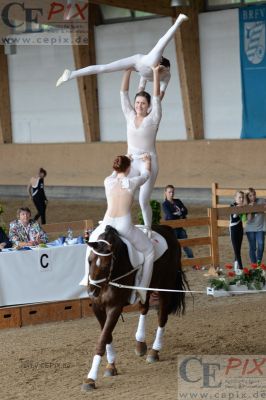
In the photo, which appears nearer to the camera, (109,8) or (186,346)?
(186,346)

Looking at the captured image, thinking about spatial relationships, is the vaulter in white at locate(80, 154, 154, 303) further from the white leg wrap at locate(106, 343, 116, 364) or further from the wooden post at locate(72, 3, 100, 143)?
the wooden post at locate(72, 3, 100, 143)

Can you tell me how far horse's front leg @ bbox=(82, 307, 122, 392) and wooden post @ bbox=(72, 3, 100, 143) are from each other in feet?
Answer: 53.1

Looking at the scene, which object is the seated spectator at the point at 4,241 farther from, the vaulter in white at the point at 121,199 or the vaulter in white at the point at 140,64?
the vaulter in white at the point at 140,64

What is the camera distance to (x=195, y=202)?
848 inches

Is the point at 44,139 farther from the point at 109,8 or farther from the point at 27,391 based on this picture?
the point at 27,391

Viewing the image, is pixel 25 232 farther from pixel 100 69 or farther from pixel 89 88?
pixel 89 88

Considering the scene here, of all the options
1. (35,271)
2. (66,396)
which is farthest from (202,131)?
(66,396)

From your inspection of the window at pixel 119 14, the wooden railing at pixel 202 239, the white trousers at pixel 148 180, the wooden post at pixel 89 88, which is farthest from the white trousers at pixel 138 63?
the wooden post at pixel 89 88

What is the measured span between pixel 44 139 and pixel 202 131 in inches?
227

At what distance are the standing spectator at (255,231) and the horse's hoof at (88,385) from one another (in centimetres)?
592

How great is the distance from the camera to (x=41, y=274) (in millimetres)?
10336

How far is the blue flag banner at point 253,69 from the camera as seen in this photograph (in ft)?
66.6

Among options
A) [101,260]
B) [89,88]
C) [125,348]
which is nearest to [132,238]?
[101,260]

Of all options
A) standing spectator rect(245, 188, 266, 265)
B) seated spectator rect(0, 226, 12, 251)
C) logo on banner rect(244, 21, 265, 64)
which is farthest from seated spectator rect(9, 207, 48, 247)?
logo on banner rect(244, 21, 265, 64)
